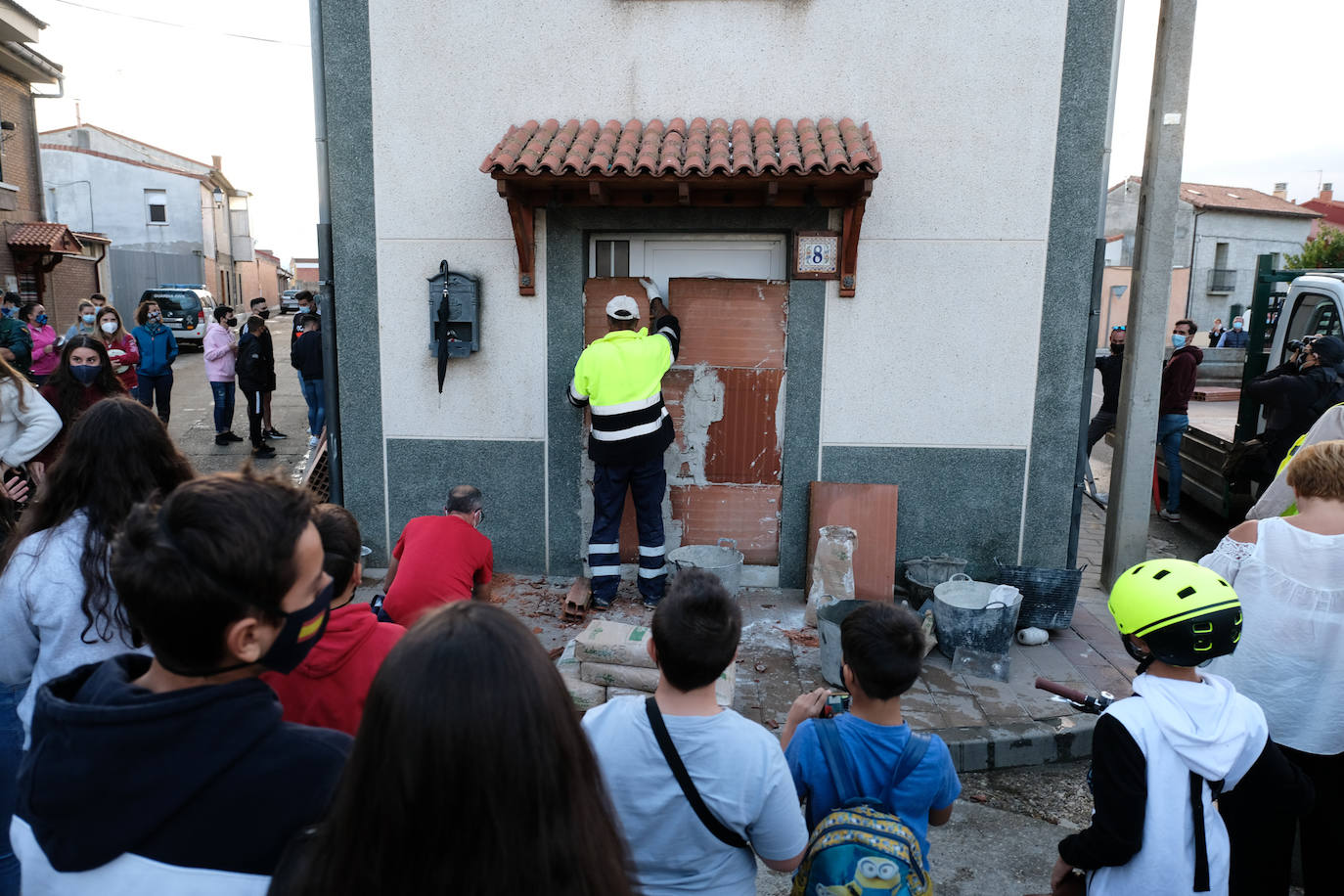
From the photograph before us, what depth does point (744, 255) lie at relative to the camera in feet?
21.4

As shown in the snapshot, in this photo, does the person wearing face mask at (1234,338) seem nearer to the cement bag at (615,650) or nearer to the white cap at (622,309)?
the white cap at (622,309)

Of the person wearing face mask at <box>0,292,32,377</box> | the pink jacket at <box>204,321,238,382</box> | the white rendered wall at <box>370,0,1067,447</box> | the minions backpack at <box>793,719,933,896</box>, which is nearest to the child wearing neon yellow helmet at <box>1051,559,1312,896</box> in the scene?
the minions backpack at <box>793,719,933,896</box>

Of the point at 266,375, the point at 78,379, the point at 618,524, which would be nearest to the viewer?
the point at 78,379

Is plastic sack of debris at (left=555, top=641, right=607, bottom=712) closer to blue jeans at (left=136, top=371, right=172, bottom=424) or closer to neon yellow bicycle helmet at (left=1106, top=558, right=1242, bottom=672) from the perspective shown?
neon yellow bicycle helmet at (left=1106, top=558, right=1242, bottom=672)

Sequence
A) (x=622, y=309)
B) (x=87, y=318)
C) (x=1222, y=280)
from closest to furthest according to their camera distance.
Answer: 1. (x=622, y=309)
2. (x=87, y=318)
3. (x=1222, y=280)

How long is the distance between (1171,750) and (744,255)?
4898 mm

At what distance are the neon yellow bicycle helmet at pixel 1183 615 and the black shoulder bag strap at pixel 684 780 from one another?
1.14 m

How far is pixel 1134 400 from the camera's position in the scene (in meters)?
6.59

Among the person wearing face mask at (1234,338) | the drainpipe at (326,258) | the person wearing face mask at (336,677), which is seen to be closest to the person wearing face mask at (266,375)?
the drainpipe at (326,258)

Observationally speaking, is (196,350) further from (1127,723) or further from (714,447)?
(1127,723)

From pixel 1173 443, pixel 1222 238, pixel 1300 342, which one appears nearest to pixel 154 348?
pixel 1173 443

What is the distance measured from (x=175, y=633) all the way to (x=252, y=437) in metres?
10.7

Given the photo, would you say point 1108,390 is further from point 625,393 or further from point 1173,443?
point 625,393

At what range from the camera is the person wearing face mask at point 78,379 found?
539 cm
